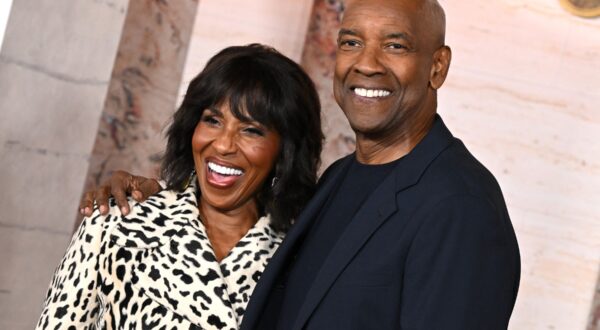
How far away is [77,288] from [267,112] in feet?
2.77

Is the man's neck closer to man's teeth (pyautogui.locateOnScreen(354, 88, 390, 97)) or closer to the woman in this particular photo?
man's teeth (pyautogui.locateOnScreen(354, 88, 390, 97))

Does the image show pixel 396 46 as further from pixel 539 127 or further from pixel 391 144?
pixel 539 127

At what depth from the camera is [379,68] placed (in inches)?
112

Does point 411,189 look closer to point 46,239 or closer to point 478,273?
point 478,273

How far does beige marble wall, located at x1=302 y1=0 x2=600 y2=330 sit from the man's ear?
230 centimetres

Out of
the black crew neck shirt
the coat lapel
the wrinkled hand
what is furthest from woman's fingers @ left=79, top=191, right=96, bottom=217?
the black crew neck shirt

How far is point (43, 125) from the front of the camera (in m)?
4.31

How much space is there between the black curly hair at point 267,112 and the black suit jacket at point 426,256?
25.2 inches

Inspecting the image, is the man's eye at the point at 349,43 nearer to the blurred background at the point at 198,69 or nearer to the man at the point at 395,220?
the man at the point at 395,220

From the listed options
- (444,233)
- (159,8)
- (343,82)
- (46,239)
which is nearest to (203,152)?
(343,82)

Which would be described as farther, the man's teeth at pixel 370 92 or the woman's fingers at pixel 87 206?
the woman's fingers at pixel 87 206

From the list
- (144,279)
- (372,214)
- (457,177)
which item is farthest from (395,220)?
(144,279)

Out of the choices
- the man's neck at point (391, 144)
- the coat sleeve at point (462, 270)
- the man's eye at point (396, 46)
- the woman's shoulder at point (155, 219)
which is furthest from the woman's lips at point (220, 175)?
the coat sleeve at point (462, 270)

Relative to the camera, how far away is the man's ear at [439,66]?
291 centimetres
